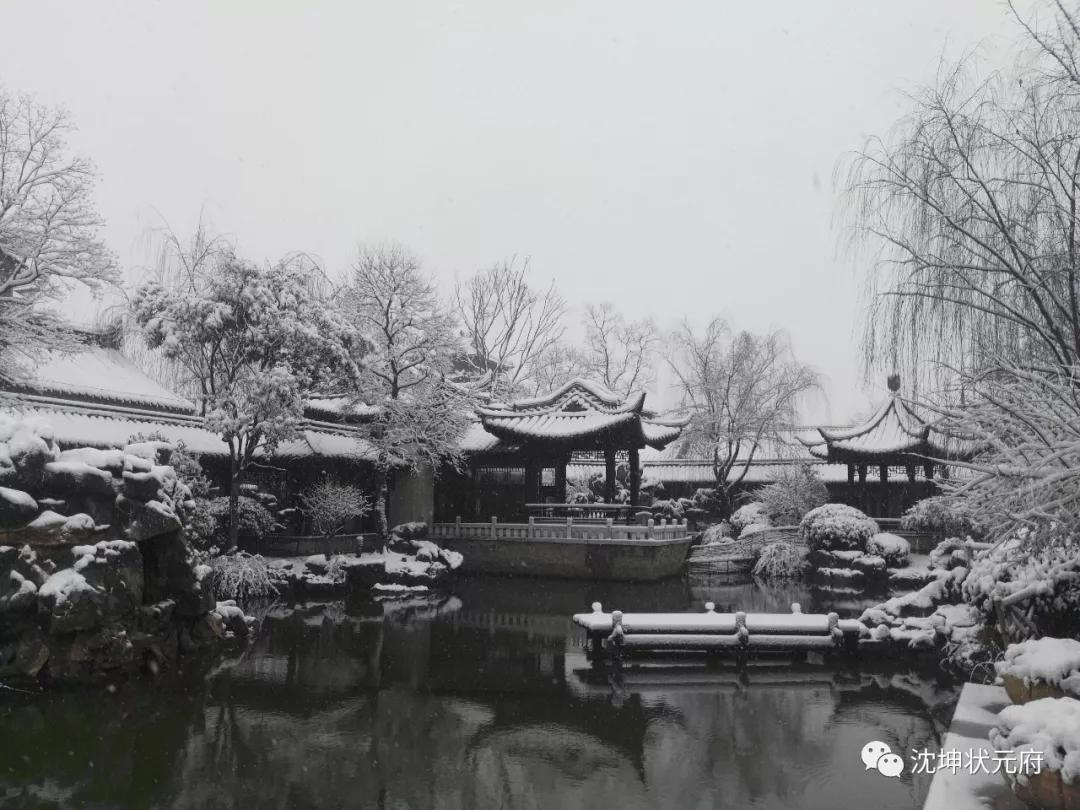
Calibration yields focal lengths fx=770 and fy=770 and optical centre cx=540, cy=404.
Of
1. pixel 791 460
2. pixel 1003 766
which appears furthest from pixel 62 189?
pixel 791 460

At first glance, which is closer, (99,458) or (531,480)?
(99,458)

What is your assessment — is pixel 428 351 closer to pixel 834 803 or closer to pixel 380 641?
pixel 380 641

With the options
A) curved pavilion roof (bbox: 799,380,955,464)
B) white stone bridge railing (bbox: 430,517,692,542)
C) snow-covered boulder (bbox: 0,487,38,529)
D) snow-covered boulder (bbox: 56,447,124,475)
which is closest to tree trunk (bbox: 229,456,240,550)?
snow-covered boulder (bbox: 56,447,124,475)

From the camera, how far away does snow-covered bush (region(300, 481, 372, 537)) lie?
17547 mm

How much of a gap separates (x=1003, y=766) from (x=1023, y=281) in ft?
9.56

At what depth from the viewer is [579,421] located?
2022cm

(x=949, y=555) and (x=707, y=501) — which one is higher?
(x=707, y=501)

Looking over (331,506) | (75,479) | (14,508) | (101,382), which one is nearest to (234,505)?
(331,506)

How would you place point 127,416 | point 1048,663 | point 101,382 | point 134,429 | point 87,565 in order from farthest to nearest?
point 101,382
point 127,416
point 134,429
point 87,565
point 1048,663

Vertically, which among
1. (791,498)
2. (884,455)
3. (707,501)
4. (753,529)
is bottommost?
(753,529)

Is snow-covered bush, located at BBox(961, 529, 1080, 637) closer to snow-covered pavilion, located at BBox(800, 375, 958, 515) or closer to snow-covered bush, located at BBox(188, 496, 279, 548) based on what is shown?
snow-covered bush, located at BBox(188, 496, 279, 548)

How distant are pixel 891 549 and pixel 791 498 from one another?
4148 millimetres

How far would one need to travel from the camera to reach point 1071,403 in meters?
4.36

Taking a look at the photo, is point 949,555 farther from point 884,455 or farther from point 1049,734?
point 884,455
